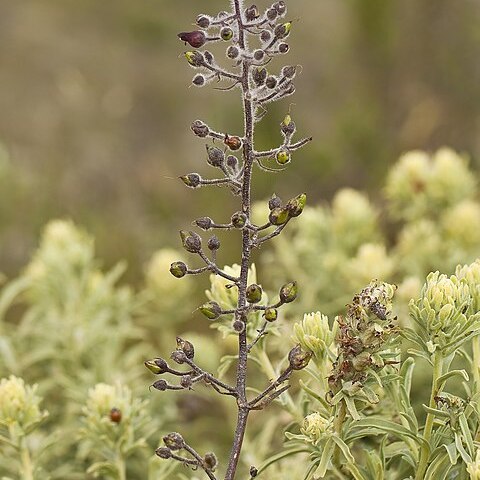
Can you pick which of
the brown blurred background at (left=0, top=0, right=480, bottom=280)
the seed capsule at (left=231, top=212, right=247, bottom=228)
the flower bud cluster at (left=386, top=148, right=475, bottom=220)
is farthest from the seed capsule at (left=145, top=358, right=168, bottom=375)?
the brown blurred background at (left=0, top=0, right=480, bottom=280)

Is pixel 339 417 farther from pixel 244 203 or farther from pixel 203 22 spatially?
pixel 203 22

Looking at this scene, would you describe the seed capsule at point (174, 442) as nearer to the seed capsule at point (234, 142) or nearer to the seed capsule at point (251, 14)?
the seed capsule at point (234, 142)

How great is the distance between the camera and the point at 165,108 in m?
6.53

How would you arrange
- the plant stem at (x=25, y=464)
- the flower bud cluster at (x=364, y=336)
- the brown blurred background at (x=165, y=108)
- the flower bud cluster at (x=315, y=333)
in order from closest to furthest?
the flower bud cluster at (x=364, y=336), the flower bud cluster at (x=315, y=333), the plant stem at (x=25, y=464), the brown blurred background at (x=165, y=108)

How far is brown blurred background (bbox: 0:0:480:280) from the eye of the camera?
4.09 m

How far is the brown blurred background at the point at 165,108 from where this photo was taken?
4.09 meters

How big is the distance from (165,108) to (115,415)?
17.4 ft

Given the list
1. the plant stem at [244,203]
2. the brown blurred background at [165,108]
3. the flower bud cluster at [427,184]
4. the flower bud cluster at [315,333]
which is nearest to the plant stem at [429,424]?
the flower bud cluster at [315,333]

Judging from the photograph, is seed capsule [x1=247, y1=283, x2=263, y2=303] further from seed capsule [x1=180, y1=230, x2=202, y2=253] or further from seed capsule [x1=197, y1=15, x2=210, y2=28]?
seed capsule [x1=197, y1=15, x2=210, y2=28]

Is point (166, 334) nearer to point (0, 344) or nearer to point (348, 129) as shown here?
point (0, 344)

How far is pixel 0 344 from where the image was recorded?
6.73 feet

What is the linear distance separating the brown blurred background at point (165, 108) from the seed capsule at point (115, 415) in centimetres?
194

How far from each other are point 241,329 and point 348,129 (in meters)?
3.55

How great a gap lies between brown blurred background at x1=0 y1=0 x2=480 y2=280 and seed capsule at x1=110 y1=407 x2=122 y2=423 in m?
1.94
